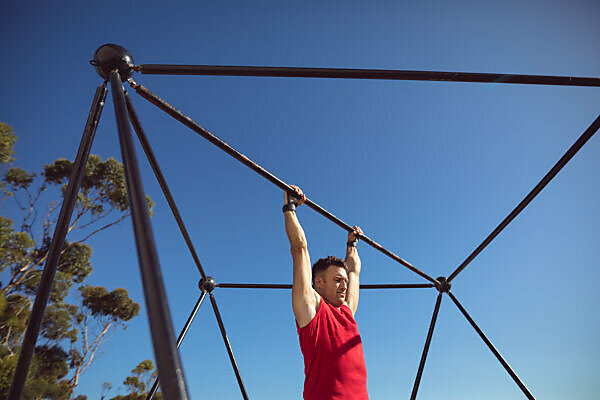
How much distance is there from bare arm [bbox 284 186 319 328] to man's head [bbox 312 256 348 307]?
0.95 ft

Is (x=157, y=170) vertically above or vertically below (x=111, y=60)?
above

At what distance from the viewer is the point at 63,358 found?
12.4m

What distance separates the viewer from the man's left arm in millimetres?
3109

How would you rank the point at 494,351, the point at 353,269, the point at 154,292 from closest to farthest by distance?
the point at 154,292
the point at 494,351
the point at 353,269

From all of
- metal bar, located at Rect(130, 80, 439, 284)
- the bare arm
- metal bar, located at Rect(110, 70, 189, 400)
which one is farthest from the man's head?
metal bar, located at Rect(110, 70, 189, 400)

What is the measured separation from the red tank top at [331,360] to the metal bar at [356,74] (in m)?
1.58

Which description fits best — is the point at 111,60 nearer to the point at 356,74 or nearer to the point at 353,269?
the point at 356,74

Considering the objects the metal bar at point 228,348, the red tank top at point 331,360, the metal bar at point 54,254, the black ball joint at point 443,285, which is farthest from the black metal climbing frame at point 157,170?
the red tank top at point 331,360

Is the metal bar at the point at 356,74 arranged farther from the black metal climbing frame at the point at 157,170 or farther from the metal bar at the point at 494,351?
the metal bar at the point at 494,351

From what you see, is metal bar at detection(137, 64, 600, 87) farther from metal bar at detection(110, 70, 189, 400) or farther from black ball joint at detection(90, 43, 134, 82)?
metal bar at detection(110, 70, 189, 400)

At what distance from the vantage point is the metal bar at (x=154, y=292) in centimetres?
56

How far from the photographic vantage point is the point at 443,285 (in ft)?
12.1

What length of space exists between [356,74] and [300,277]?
1387mm

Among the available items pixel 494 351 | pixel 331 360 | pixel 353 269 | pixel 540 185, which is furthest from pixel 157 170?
pixel 494 351
